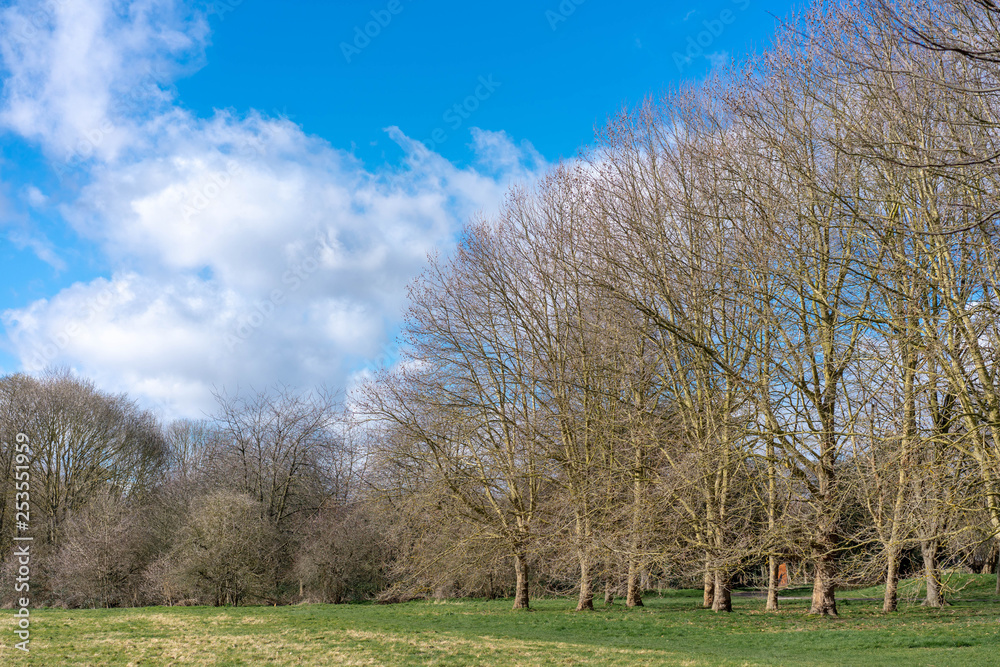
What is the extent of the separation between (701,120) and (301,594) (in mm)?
24250

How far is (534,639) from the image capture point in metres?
12.4

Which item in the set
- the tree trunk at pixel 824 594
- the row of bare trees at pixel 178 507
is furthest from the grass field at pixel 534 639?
the row of bare trees at pixel 178 507

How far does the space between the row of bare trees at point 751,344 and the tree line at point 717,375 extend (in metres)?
0.09

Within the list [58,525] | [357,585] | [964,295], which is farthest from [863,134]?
[58,525]

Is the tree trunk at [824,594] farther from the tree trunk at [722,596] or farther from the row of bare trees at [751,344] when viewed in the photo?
the tree trunk at [722,596]

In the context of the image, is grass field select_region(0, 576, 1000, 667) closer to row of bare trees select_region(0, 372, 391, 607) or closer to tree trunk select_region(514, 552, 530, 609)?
tree trunk select_region(514, 552, 530, 609)

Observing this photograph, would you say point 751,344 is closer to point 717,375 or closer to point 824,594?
point 717,375

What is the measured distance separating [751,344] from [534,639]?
21.9 feet

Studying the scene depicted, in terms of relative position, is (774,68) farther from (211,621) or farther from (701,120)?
(211,621)

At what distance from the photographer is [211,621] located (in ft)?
48.1

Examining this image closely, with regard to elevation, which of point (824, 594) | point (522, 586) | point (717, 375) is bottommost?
point (522, 586)

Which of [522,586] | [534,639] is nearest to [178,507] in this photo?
[522,586]

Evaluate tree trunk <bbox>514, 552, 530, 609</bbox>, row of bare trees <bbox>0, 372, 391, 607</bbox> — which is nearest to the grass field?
tree trunk <bbox>514, 552, 530, 609</bbox>

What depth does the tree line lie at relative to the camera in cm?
958
